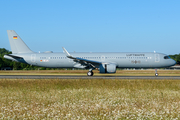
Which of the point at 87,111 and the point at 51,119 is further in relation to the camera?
the point at 87,111

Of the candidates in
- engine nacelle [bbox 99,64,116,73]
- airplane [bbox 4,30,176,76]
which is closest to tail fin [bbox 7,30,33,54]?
airplane [bbox 4,30,176,76]

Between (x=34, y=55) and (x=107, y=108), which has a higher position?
(x=34, y=55)

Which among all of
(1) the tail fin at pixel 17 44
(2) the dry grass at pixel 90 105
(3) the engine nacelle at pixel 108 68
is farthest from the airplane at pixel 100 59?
(2) the dry grass at pixel 90 105

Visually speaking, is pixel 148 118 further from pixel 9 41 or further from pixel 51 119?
pixel 9 41

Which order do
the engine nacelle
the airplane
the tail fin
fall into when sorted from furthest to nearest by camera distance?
the tail fin < the airplane < the engine nacelle

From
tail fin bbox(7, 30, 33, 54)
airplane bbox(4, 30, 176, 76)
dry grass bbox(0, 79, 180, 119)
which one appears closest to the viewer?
dry grass bbox(0, 79, 180, 119)

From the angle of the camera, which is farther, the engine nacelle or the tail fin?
the tail fin

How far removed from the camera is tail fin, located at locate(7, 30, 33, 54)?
122ft

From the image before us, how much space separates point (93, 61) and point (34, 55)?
10.4 meters

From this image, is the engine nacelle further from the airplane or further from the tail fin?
the tail fin

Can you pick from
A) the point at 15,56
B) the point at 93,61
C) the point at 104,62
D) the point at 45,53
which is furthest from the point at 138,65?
the point at 15,56

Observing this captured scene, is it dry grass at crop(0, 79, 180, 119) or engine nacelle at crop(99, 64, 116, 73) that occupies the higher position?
engine nacelle at crop(99, 64, 116, 73)

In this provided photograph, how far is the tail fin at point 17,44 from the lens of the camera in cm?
3709

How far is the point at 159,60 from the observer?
34.9 metres
